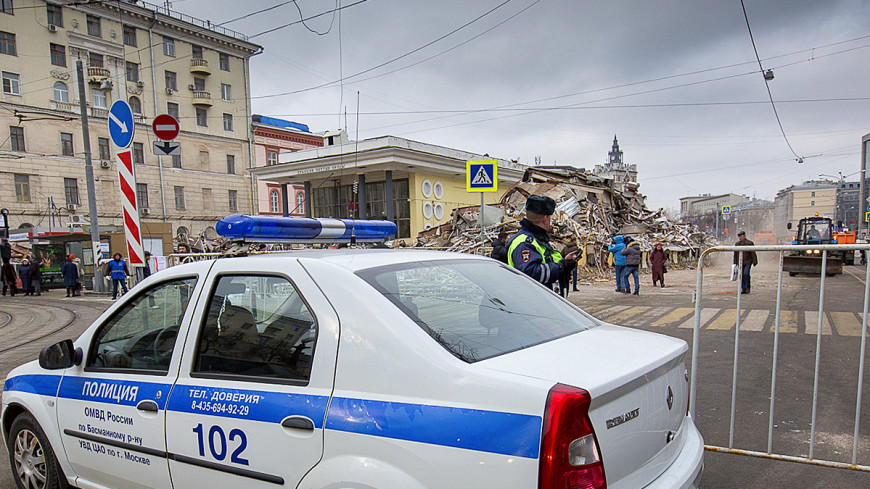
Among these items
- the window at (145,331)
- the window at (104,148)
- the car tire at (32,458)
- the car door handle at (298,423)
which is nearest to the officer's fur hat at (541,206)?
the window at (145,331)

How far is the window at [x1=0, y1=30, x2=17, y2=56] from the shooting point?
3675cm

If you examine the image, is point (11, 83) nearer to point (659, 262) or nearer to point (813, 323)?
point (659, 262)

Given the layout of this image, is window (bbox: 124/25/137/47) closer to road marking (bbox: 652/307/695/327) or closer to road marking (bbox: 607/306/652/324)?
road marking (bbox: 607/306/652/324)

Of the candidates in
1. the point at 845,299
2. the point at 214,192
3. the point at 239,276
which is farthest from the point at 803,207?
the point at 239,276

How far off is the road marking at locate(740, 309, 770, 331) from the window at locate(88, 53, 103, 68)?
160 feet

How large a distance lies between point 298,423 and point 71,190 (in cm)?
4806

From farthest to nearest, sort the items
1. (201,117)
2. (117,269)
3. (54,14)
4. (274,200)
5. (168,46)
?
1. (274,200)
2. (201,117)
3. (168,46)
4. (54,14)
5. (117,269)

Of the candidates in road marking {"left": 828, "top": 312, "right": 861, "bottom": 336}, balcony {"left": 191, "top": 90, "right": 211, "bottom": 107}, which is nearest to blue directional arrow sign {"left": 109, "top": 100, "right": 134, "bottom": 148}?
road marking {"left": 828, "top": 312, "right": 861, "bottom": 336}

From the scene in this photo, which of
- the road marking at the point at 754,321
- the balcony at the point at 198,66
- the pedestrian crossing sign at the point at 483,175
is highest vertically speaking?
the balcony at the point at 198,66

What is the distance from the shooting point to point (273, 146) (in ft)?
175

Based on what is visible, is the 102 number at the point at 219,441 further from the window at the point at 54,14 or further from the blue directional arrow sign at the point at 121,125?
the window at the point at 54,14

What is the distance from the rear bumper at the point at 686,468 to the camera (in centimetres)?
202

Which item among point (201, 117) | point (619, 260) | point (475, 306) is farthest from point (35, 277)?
point (201, 117)

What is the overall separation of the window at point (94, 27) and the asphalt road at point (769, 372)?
40.8m
